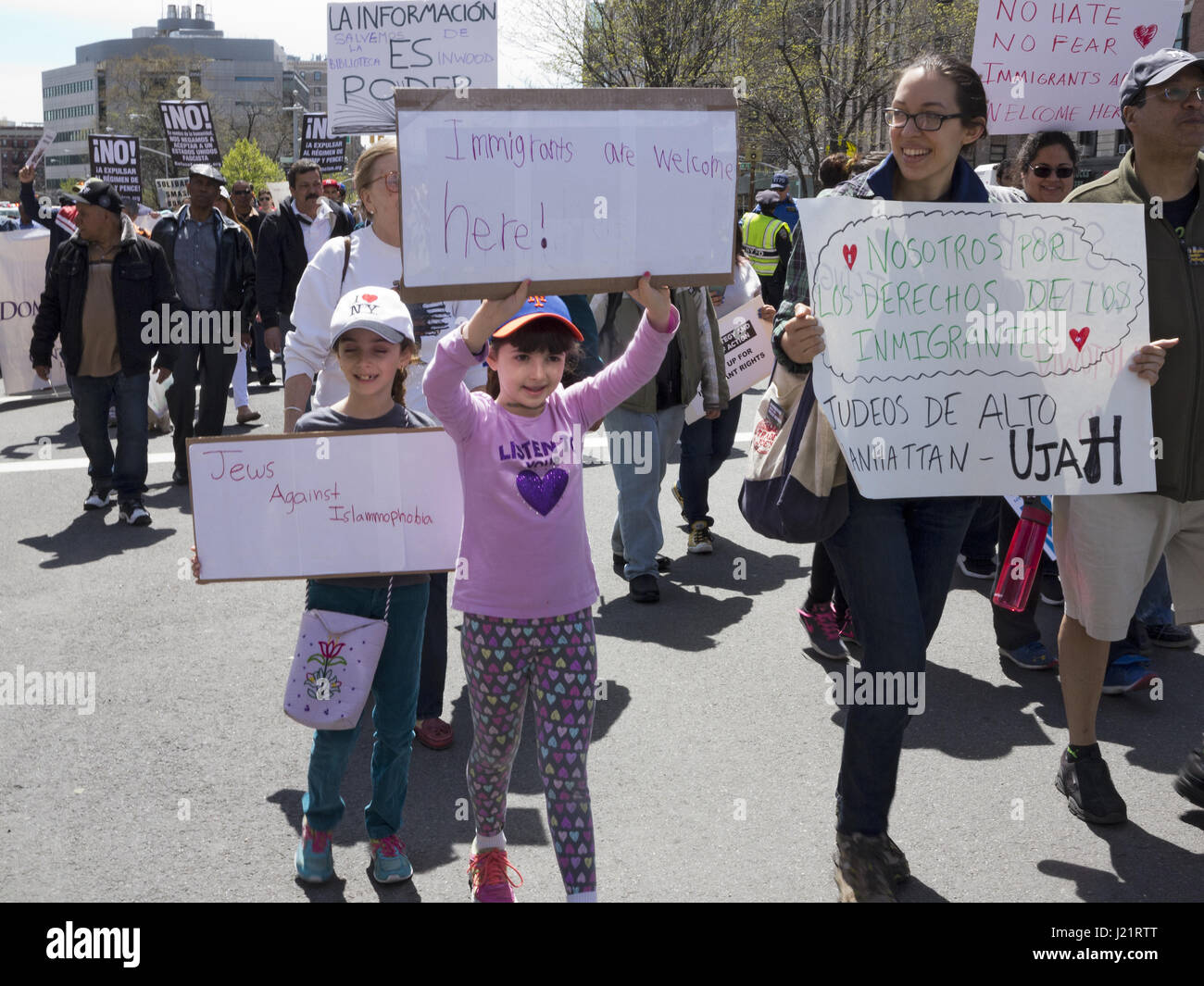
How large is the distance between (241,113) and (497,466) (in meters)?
174

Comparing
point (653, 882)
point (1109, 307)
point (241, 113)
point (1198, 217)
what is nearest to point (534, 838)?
point (653, 882)

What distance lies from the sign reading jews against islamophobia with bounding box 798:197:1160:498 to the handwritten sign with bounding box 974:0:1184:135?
2.64 meters

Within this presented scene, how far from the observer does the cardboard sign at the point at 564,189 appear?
120 inches

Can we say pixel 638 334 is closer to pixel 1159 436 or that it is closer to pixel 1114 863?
pixel 1159 436

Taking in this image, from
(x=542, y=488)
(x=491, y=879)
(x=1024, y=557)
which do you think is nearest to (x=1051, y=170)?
(x=1024, y=557)

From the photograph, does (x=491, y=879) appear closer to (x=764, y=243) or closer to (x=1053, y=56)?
(x=1053, y=56)

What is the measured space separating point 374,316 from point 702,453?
4029 millimetres

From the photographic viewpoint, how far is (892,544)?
11.3ft

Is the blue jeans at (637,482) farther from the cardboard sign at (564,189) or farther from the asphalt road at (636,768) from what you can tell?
the cardboard sign at (564,189)

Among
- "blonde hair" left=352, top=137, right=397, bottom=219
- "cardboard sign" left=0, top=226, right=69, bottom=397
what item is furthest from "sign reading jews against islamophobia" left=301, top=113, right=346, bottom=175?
"blonde hair" left=352, top=137, right=397, bottom=219

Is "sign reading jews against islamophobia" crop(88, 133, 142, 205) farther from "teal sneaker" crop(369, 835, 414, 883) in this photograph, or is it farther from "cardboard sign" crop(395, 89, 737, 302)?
"cardboard sign" crop(395, 89, 737, 302)

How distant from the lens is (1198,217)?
3861mm

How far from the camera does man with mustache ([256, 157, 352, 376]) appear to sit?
8609 mm

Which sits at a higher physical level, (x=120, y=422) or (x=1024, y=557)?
(x=120, y=422)
